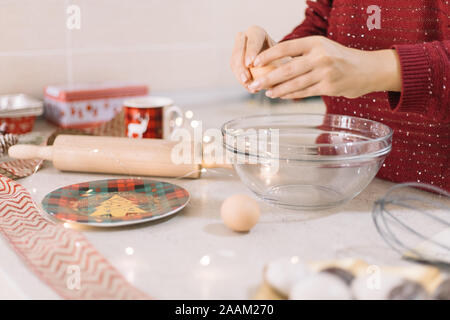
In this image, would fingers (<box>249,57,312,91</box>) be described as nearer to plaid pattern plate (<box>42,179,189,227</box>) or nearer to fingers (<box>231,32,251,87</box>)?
fingers (<box>231,32,251,87</box>)

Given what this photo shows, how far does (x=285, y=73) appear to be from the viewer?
782 mm

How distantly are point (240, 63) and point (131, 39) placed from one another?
2.66 ft

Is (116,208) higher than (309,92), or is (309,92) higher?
(309,92)

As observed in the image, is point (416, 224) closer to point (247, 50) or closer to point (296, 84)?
point (296, 84)

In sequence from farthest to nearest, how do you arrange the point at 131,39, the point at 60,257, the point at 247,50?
the point at 131,39 → the point at 247,50 → the point at 60,257

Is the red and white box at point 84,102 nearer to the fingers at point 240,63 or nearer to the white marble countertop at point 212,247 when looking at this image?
the white marble countertop at point 212,247

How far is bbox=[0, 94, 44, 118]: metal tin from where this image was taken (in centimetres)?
130

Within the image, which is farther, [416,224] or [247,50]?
[247,50]

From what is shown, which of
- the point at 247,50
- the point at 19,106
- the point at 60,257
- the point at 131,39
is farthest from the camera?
the point at 131,39

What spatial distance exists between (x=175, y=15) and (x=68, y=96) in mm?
490

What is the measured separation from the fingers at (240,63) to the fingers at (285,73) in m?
0.09

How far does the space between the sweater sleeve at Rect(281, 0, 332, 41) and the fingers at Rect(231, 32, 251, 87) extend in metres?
0.29

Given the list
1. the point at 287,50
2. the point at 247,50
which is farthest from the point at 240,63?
the point at 287,50
